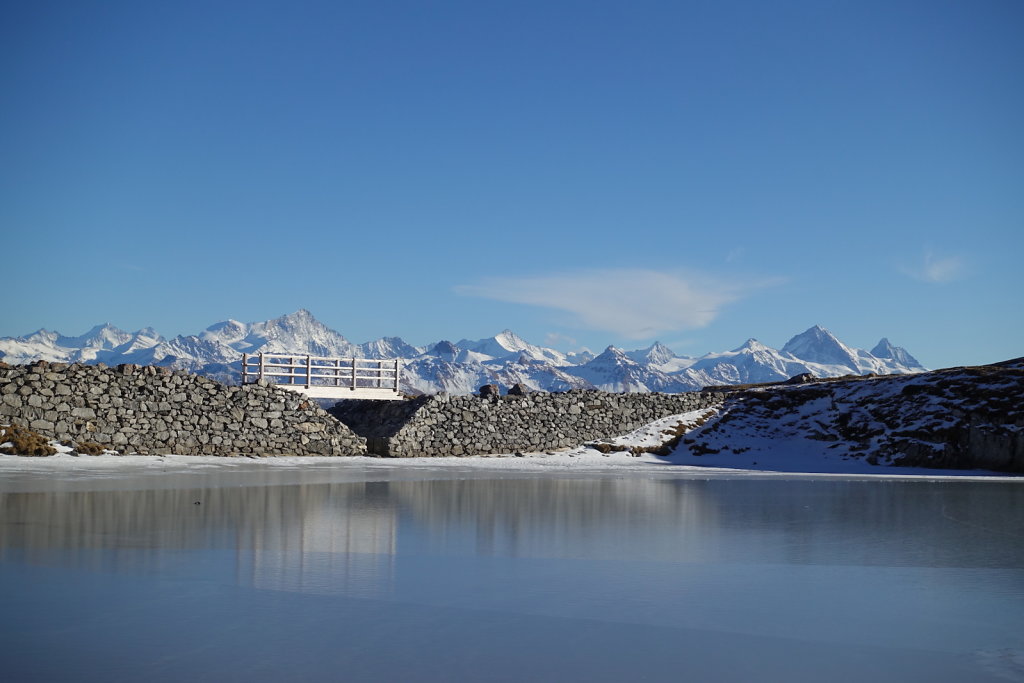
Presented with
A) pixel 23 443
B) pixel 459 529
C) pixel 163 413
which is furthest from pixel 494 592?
pixel 163 413

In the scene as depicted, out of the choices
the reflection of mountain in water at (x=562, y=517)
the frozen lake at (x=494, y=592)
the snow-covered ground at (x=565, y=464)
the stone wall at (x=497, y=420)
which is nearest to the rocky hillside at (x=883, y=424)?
the snow-covered ground at (x=565, y=464)

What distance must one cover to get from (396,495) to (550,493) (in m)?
3.26

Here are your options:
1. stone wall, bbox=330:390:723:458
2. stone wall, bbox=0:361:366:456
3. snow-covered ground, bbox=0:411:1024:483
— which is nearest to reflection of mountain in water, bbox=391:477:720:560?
snow-covered ground, bbox=0:411:1024:483

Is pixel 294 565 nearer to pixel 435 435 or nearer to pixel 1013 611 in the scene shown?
pixel 1013 611

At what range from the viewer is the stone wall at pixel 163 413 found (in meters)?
25.7

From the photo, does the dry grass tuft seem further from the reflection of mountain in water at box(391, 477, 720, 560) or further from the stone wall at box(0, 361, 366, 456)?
the reflection of mountain in water at box(391, 477, 720, 560)

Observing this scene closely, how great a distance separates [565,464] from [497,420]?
17.2 ft

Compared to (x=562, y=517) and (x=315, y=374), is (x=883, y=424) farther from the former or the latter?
(x=562, y=517)

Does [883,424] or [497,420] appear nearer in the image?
[883,424]

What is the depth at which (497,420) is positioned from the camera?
35.0 meters

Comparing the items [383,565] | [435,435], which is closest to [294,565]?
[383,565]

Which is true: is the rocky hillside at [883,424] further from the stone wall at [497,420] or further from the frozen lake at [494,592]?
the frozen lake at [494,592]

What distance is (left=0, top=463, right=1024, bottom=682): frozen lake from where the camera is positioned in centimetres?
520

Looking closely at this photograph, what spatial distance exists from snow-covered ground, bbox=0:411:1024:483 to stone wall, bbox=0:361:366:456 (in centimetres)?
118
